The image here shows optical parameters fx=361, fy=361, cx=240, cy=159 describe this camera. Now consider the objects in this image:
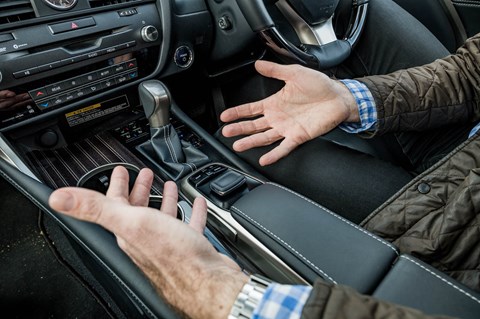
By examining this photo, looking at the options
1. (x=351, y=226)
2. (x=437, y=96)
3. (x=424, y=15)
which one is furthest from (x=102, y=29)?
(x=424, y=15)

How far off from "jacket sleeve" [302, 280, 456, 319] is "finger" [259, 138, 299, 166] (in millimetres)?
540

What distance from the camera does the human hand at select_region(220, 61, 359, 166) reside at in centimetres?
95

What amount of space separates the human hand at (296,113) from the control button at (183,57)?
1.04 feet

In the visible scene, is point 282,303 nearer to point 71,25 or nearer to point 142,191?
point 142,191

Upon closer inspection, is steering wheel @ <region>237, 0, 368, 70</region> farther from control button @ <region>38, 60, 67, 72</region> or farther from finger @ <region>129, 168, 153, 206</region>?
finger @ <region>129, 168, 153, 206</region>

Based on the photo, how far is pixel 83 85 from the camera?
101cm

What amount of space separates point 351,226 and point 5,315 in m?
1.17

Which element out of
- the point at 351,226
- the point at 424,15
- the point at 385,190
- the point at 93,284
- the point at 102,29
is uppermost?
the point at 102,29

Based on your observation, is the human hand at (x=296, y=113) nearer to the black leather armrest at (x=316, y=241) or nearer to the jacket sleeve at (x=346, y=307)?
the black leather armrest at (x=316, y=241)

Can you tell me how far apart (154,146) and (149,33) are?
33 centimetres

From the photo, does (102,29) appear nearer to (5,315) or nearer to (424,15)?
(5,315)

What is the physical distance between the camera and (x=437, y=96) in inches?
38.2

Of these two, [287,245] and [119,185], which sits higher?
[119,185]

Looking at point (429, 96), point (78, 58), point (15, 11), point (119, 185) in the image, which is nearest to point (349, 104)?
point (429, 96)
